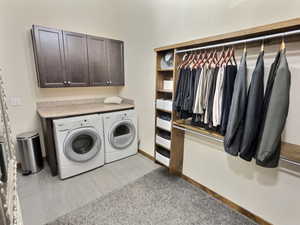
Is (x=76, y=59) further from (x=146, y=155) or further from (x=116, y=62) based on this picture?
(x=146, y=155)

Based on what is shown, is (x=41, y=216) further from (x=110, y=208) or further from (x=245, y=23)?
(x=245, y=23)

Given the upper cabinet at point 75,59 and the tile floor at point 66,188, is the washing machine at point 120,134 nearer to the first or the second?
the tile floor at point 66,188

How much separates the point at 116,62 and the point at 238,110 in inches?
90.0

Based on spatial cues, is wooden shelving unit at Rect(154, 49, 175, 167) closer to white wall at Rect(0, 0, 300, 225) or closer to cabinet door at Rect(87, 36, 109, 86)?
white wall at Rect(0, 0, 300, 225)

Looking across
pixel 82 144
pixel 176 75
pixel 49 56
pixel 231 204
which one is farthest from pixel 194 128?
pixel 49 56

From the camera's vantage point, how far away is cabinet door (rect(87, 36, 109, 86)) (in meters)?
2.57

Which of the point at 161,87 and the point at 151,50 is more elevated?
the point at 151,50

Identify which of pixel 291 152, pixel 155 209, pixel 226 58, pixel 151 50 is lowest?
pixel 155 209

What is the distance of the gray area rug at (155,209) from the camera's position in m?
1.57

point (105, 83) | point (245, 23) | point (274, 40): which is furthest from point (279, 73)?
point (105, 83)

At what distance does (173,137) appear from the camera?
2.14 m

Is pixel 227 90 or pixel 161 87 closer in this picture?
pixel 227 90

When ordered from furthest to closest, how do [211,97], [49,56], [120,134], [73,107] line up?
1. [120,134]
2. [73,107]
3. [49,56]
4. [211,97]

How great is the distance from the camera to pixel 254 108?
119 cm
